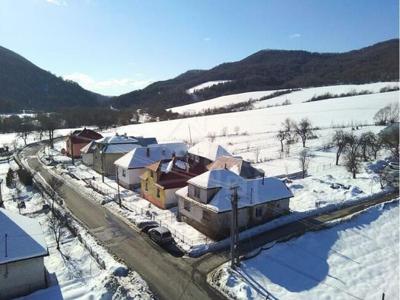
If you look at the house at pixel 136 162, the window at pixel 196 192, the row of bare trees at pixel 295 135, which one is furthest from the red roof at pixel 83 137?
the window at pixel 196 192

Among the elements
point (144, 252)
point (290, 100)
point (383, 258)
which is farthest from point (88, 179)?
point (290, 100)

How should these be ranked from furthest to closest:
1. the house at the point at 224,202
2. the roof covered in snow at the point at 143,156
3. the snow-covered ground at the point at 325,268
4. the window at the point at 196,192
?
the roof covered in snow at the point at 143,156 → the window at the point at 196,192 → the house at the point at 224,202 → the snow-covered ground at the point at 325,268

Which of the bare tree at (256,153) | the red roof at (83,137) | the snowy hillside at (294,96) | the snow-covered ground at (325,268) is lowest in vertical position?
the snow-covered ground at (325,268)

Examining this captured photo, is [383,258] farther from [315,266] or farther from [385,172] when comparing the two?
[385,172]

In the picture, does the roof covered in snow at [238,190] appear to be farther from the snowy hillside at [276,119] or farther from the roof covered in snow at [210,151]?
the snowy hillside at [276,119]

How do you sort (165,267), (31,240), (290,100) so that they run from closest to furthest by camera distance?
1. (31,240)
2. (165,267)
3. (290,100)

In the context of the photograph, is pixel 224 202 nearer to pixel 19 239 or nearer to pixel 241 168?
pixel 241 168

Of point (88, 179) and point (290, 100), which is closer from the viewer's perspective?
point (88, 179)

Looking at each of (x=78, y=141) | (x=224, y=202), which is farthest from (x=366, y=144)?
(x=78, y=141)
